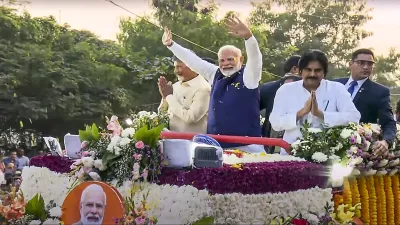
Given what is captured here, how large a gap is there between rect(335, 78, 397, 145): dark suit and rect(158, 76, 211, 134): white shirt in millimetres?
1528

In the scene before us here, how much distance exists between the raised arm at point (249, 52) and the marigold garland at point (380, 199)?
131 centimetres

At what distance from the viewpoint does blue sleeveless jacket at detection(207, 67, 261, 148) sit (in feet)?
20.1

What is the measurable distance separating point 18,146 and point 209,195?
17.1m

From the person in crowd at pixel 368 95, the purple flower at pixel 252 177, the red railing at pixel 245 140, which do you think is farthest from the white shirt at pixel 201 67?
the person in crowd at pixel 368 95

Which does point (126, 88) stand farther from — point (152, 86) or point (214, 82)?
point (214, 82)

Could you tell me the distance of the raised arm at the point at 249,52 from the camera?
5781mm

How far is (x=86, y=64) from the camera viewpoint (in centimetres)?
2203

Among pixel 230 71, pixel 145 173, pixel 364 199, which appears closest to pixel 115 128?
pixel 145 173

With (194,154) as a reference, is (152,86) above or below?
above

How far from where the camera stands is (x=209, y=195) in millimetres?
4410

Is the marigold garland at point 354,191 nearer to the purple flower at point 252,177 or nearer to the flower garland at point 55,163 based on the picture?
the purple flower at point 252,177

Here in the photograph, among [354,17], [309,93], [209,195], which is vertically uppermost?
[354,17]

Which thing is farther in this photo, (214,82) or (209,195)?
(214,82)

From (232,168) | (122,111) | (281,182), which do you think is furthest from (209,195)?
(122,111)
